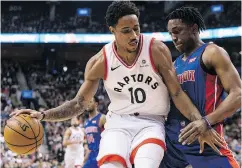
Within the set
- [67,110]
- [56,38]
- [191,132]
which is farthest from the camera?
[56,38]

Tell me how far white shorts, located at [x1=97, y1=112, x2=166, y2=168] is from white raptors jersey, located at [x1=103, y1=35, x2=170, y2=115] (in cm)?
7

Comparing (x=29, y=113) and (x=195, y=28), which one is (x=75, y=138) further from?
(x=195, y=28)

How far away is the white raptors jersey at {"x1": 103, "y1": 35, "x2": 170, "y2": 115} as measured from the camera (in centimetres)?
330

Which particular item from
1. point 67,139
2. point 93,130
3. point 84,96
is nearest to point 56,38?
point 67,139

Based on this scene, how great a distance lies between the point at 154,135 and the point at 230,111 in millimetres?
602

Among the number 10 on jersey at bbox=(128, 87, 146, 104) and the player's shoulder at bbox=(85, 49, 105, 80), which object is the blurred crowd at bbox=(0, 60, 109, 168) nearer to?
the player's shoulder at bbox=(85, 49, 105, 80)

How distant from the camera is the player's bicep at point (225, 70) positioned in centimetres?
317

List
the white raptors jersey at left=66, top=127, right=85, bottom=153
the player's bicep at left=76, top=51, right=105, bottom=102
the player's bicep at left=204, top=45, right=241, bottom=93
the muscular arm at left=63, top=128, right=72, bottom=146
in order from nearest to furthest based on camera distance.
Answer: the player's bicep at left=204, top=45, right=241, bottom=93, the player's bicep at left=76, top=51, right=105, bottom=102, the muscular arm at left=63, top=128, right=72, bottom=146, the white raptors jersey at left=66, top=127, right=85, bottom=153

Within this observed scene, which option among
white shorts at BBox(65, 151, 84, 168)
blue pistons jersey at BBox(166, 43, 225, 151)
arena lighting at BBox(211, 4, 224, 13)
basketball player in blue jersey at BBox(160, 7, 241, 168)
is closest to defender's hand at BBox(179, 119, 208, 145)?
basketball player in blue jersey at BBox(160, 7, 241, 168)

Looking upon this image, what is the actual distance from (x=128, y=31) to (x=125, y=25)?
0.06 metres

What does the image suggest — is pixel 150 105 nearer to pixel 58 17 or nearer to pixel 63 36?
pixel 63 36

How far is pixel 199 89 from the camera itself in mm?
3373

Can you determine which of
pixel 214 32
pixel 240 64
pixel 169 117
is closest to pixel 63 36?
pixel 214 32

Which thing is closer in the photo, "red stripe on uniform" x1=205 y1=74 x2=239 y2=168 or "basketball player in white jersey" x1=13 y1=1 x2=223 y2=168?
"basketball player in white jersey" x1=13 y1=1 x2=223 y2=168
